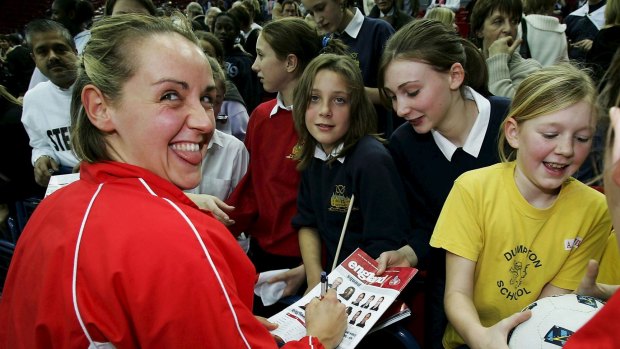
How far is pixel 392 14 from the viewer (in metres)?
5.18

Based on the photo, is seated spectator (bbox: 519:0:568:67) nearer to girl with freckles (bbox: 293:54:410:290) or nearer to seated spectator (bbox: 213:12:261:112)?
girl with freckles (bbox: 293:54:410:290)

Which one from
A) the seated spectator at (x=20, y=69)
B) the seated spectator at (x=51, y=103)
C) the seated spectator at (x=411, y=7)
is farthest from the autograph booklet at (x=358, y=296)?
the seated spectator at (x=20, y=69)

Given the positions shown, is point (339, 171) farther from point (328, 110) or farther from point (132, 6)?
point (132, 6)

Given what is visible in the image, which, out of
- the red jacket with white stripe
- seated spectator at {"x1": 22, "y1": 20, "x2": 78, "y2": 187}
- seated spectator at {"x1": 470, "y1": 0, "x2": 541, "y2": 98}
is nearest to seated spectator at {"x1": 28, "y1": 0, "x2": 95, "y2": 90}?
seated spectator at {"x1": 22, "y1": 20, "x2": 78, "y2": 187}

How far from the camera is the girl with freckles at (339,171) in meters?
2.24

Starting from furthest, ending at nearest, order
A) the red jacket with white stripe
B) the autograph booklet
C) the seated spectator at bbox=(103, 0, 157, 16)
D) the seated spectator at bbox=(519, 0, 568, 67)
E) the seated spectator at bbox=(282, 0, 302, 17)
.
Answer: the seated spectator at bbox=(282, 0, 302, 17) < the seated spectator at bbox=(519, 0, 568, 67) < the seated spectator at bbox=(103, 0, 157, 16) < the autograph booklet < the red jacket with white stripe

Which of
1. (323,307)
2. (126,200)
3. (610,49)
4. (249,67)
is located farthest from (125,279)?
(249,67)

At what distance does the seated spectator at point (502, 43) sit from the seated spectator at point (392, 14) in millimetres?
1524

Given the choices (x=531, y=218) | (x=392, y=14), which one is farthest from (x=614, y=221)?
(x=392, y=14)

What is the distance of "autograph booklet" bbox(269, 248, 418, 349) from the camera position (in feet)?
5.72

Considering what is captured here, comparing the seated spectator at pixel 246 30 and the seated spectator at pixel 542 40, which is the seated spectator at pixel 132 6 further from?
the seated spectator at pixel 246 30

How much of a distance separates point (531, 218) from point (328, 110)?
3.51 feet

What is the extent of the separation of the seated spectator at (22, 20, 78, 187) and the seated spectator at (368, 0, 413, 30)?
298cm

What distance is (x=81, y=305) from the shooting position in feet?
3.55
